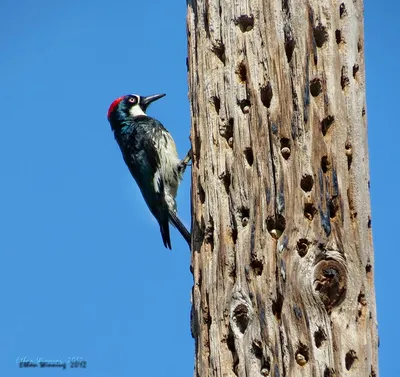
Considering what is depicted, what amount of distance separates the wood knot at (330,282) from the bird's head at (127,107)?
3918 millimetres

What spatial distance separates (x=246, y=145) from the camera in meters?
3.61

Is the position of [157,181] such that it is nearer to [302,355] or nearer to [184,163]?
[184,163]

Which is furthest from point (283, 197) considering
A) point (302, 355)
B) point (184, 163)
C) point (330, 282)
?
point (184, 163)

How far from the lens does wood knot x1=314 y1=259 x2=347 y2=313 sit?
335cm

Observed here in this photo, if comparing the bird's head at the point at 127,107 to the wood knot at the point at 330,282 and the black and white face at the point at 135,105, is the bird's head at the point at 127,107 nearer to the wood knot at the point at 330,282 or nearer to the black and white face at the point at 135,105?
the black and white face at the point at 135,105

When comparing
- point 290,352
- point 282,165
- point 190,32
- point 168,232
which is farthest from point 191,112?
point 168,232

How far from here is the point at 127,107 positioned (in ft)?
23.4

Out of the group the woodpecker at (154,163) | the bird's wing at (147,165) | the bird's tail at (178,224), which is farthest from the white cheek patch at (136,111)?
the bird's tail at (178,224)

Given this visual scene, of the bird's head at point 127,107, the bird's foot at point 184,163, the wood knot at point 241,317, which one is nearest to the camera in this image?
the wood knot at point 241,317

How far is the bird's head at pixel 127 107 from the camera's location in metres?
7.07

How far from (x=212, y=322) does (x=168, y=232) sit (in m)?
2.88

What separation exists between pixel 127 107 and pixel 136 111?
0.29ft

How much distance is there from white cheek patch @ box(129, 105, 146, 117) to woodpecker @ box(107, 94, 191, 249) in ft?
0.36

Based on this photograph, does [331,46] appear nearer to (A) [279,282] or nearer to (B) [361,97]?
(B) [361,97]
